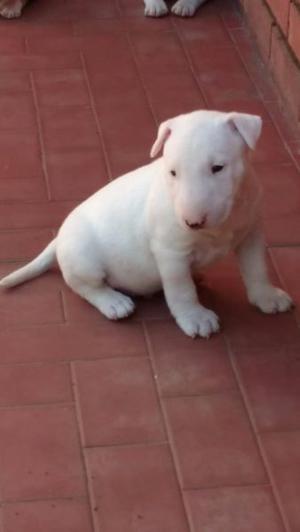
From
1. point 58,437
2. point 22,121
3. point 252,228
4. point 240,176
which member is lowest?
point 22,121

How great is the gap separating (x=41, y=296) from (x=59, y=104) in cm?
153

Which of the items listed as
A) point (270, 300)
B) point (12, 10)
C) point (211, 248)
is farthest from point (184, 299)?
point (12, 10)

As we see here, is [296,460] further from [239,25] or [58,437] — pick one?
[239,25]

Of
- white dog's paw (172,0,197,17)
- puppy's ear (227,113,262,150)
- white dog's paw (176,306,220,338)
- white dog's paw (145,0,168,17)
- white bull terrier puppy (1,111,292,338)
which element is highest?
puppy's ear (227,113,262,150)

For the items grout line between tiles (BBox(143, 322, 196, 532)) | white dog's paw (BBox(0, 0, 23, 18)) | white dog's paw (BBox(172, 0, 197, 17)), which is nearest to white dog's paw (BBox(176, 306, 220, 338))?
grout line between tiles (BBox(143, 322, 196, 532))

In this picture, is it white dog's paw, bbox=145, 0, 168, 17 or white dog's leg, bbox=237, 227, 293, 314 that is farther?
white dog's paw, bbox=145, 0, 168, 17

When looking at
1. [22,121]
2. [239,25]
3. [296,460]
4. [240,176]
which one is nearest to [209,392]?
[296,460]

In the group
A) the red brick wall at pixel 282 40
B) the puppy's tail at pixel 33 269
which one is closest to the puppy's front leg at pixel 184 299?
the puppy's tail at pixel 33 269

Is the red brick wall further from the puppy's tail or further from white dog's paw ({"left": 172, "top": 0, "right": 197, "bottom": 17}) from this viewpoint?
the puppy's tail

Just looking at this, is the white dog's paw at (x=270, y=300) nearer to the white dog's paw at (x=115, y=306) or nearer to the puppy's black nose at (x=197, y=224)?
the white dog's paw at (x=115, y=306)

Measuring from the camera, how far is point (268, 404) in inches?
126

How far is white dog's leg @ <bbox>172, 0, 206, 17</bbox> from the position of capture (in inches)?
227

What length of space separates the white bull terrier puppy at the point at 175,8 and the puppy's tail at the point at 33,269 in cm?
241

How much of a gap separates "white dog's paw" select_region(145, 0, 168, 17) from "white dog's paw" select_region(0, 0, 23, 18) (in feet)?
2.27
